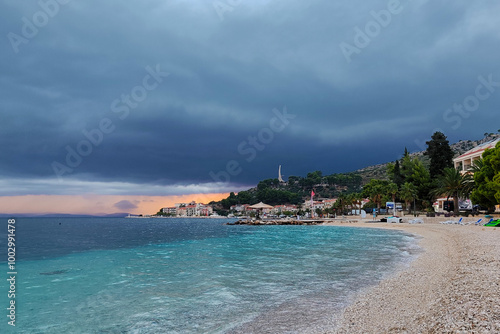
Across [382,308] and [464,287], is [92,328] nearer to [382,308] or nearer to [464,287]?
[382,308]

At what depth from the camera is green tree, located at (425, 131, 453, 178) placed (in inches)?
2783

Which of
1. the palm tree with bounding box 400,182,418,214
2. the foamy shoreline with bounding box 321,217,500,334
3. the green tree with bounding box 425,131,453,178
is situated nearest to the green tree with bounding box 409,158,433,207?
the green tree with bounding box 425,131,453,178

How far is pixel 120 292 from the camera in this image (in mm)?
11391

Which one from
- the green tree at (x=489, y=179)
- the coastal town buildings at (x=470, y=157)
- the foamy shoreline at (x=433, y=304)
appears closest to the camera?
the foamy shoreline at (x=433, y=304)

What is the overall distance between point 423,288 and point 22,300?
44.3 feet

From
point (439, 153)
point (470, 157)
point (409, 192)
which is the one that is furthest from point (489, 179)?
point (439, 153)

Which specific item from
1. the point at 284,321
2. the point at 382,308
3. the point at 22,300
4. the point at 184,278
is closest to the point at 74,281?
the point at 22,300

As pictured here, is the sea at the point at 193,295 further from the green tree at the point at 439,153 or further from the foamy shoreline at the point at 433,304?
the green tree at the point at 439,153

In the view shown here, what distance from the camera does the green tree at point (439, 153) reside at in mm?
70688

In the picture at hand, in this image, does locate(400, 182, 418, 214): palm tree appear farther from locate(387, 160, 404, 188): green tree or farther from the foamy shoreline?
the foamy shoreline

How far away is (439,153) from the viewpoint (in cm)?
7125

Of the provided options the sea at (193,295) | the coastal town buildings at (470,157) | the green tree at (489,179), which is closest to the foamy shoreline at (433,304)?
the sea at (193,295)

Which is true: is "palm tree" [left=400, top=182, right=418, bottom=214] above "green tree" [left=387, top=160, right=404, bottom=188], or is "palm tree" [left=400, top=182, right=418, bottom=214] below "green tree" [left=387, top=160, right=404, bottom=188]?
below

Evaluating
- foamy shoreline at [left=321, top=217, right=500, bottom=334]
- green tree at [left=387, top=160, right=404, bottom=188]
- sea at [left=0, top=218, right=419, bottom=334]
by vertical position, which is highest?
green tree at [left=387, top=160, right=404, bottom=188]
